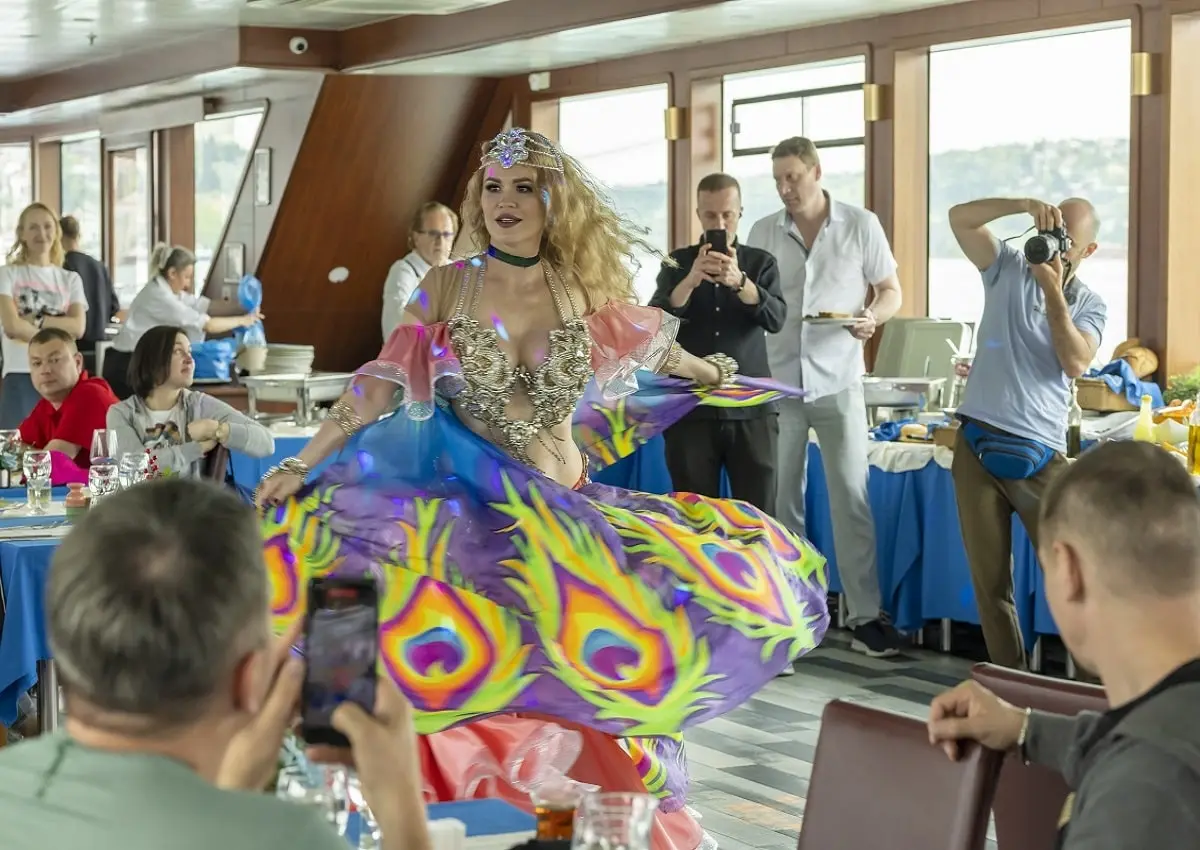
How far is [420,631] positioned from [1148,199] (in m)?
5.10

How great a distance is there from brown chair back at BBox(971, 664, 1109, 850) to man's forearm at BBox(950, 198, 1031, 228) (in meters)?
3.29

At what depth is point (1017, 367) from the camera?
17.8 ft

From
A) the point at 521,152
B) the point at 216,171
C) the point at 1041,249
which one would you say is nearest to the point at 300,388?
the point at 1041,249

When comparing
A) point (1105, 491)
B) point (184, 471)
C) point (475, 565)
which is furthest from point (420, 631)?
point (1105, 491)

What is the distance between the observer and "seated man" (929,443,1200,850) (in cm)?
160

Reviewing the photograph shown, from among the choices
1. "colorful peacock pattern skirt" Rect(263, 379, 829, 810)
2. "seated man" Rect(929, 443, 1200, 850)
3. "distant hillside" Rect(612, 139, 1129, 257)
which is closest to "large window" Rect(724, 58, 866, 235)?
"distant hillside" Rect(612, 139, 1129, 257)

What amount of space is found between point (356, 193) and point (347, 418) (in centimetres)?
886

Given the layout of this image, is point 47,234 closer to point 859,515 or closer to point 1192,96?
point 859,515

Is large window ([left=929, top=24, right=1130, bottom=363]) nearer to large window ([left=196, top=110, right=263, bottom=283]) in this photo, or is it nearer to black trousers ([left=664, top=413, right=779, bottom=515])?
black trousers ([left=664, top=413, right=779, bottom=515])

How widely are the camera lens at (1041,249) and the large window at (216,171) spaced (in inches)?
350

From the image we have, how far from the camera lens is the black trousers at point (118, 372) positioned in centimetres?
909

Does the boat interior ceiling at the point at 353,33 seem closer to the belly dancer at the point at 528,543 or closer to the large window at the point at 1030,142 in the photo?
the large window at the point at 1030,142

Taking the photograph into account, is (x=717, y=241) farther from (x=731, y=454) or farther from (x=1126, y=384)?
(x=1126, y=384)

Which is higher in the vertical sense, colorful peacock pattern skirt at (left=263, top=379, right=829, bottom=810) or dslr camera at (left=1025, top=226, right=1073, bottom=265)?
dslr camera at (left=1025, top=226, right=1073, bottom=265)
